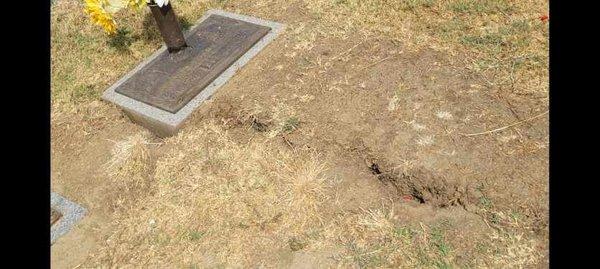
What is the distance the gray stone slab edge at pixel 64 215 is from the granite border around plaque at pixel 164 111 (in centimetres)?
83

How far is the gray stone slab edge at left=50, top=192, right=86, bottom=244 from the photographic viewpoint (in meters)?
3.14

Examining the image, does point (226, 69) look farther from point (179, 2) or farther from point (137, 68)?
point (179, 2)

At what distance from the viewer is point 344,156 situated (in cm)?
302

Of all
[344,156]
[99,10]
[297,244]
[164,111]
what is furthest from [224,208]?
[99,10]

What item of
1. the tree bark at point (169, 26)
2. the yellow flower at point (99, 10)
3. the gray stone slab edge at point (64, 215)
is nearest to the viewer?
the gray stone slab edge at point (64, 215)

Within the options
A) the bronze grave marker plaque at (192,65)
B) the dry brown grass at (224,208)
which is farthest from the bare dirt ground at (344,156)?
the bronze grave marker plaque at (192,65)

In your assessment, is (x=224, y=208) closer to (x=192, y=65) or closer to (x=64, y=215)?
(x=64, y=215)

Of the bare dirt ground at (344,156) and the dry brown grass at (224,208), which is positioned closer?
the bare dirt ground at (344,156)

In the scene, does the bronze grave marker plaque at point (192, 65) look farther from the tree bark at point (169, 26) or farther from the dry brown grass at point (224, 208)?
the dry brown grass at point (224, 208)

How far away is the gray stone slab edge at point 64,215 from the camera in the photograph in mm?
3141

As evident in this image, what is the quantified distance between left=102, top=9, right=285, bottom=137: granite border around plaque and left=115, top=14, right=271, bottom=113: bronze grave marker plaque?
0.03m

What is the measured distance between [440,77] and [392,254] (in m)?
1.51

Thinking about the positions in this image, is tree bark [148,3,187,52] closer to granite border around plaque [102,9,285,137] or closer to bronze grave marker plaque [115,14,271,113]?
bronze grave marker plaque [115,14,271,113]

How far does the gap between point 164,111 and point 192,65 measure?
1.67 feet
